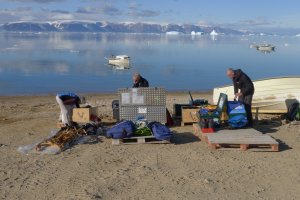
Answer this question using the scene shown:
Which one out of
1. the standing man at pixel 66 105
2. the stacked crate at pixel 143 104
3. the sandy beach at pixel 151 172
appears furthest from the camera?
the stacked crate at pixel 143 104

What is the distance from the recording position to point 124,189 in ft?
21.9

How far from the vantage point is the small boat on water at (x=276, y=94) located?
12.2m

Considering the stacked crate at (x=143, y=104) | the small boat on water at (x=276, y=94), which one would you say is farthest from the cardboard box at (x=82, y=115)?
the small boat on water at (x=276, y=94)

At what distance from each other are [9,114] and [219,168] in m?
8.24

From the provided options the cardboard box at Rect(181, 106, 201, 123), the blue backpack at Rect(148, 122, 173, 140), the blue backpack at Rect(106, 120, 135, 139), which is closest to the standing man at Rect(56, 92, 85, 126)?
the blue backpack at Rect(106, 120, 135, 139)

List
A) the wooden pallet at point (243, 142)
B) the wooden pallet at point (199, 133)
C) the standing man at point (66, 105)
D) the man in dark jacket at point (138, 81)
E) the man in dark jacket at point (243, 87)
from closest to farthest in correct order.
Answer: the wooden pallet at point (243, 142), the wooden pallet at point (199, 133), the standing man at point (66, 105), the man in dark jacket at point (243, 87), the man in dark jacket at point (138, 81)

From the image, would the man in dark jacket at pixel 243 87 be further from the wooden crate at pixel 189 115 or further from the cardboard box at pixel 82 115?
the cardboard box at pixel 82 115

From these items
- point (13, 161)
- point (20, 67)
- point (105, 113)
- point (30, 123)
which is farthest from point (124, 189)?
point (20, 67)

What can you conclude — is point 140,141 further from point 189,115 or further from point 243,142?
point 189,115

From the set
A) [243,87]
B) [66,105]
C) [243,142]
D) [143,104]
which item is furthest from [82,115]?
[243,142]

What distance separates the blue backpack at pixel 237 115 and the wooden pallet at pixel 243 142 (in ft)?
1.98

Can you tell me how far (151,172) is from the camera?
745 cm

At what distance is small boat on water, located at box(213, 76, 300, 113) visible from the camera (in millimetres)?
12164

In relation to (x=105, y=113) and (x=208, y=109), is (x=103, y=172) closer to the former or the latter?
(x=208, y=109)
